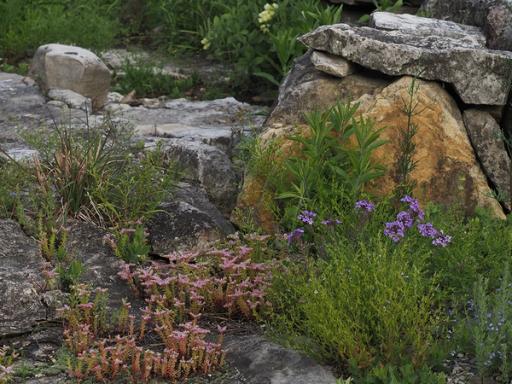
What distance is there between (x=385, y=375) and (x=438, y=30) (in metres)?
3.53

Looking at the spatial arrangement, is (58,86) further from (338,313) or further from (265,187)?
(338,313)

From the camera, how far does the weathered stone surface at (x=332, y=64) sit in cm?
696

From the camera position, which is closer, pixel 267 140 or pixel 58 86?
pixel 267 140

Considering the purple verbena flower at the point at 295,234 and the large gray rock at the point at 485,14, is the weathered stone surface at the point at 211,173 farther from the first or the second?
the large gray rock at the point at 485,14

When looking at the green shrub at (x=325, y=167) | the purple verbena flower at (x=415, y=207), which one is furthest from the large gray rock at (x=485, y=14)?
the purple verbena flower at (x=415, y=207)

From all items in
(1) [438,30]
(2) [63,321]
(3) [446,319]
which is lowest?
(2) [63,321]

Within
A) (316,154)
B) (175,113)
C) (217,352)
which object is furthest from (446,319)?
(175,113)

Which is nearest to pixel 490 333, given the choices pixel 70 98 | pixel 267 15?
pixel 70 98

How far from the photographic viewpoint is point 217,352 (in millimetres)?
4914

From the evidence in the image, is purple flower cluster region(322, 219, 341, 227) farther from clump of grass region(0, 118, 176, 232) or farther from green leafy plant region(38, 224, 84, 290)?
green leafy plant region(38, 224, 84, 290)

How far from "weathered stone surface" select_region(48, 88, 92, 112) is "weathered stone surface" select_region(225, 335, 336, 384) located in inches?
155

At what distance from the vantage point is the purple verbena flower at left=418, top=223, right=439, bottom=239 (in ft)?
17.6

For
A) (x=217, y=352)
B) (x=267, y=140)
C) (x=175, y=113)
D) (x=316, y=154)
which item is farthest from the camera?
(x=175, y=113)

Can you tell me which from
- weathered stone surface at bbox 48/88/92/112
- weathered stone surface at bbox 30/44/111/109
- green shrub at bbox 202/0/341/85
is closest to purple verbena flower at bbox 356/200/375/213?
green shrub at bbox 202/0/341/85
